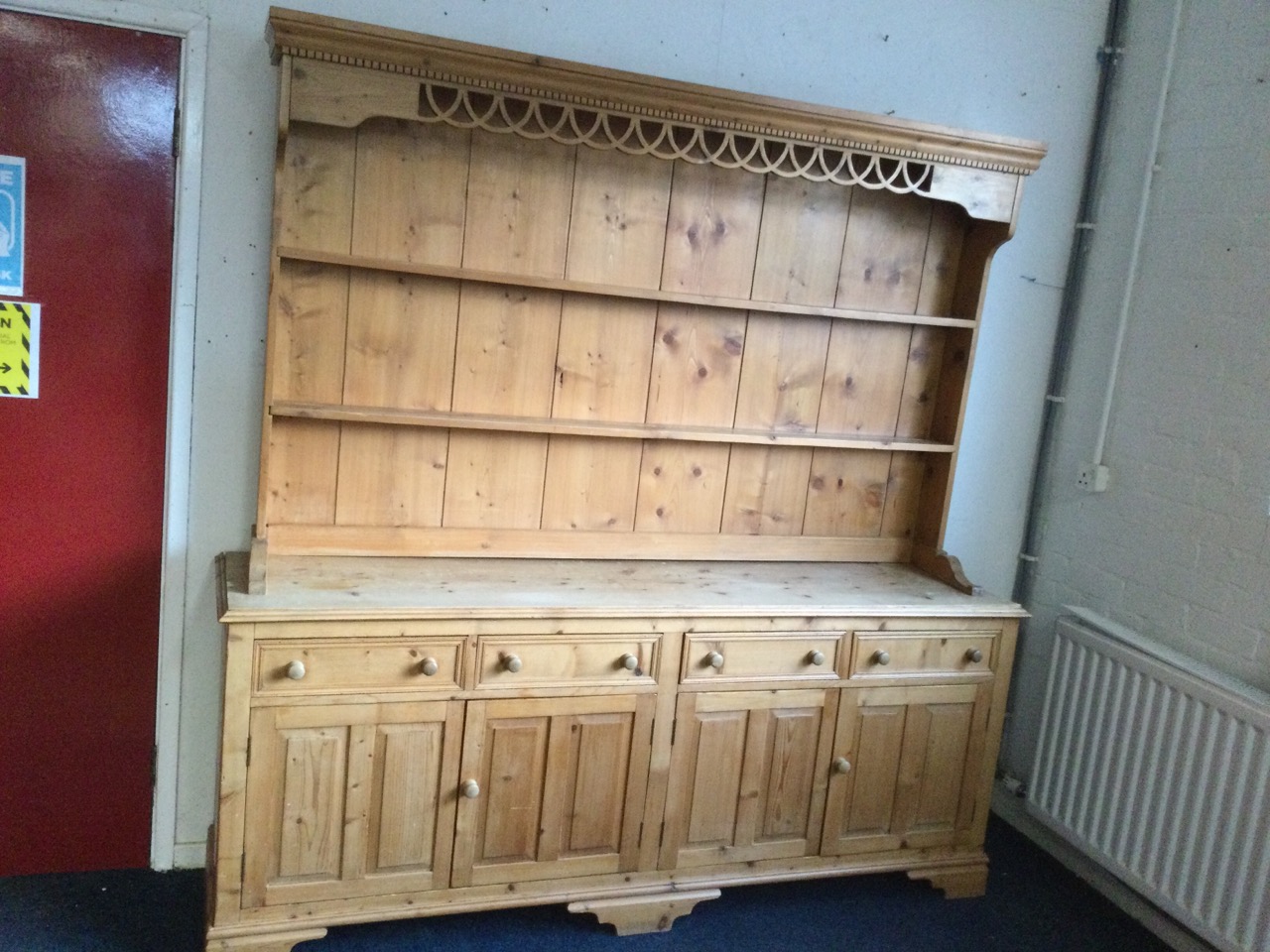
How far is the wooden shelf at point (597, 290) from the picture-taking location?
2248mm

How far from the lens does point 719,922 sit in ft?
8.18

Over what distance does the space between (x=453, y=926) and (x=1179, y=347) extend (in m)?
2.38

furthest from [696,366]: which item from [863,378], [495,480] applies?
[495,480]

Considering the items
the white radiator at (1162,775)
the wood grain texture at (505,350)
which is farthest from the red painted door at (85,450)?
the white radiator at (1162,775)

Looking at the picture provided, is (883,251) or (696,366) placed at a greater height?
(883,251)

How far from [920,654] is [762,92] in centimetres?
152

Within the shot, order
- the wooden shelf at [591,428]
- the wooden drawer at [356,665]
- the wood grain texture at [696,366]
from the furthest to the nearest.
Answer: the wood grain texture at [696,366]
the wooden shelf at [591,428]
the wooden drawer at [356,665]

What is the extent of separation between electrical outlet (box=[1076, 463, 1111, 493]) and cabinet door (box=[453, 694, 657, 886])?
4.80ft

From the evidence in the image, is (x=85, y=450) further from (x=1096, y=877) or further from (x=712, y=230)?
(x=1096, y=877)

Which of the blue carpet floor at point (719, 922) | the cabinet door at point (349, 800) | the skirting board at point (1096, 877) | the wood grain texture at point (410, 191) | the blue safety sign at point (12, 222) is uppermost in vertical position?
the wood grain texture at point (410, 191)

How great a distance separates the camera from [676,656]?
2.34m

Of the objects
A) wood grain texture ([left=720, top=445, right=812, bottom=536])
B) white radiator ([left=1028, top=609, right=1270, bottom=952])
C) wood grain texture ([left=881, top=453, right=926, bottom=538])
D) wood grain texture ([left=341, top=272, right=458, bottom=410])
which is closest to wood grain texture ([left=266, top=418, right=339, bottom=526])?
wood grain texture ([left=341, top=272, right=458, bottom=410])

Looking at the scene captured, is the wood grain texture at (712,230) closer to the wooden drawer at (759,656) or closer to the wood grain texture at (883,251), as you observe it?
the wood grain texture at (883,251)

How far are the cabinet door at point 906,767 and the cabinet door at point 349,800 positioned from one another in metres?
0.99
